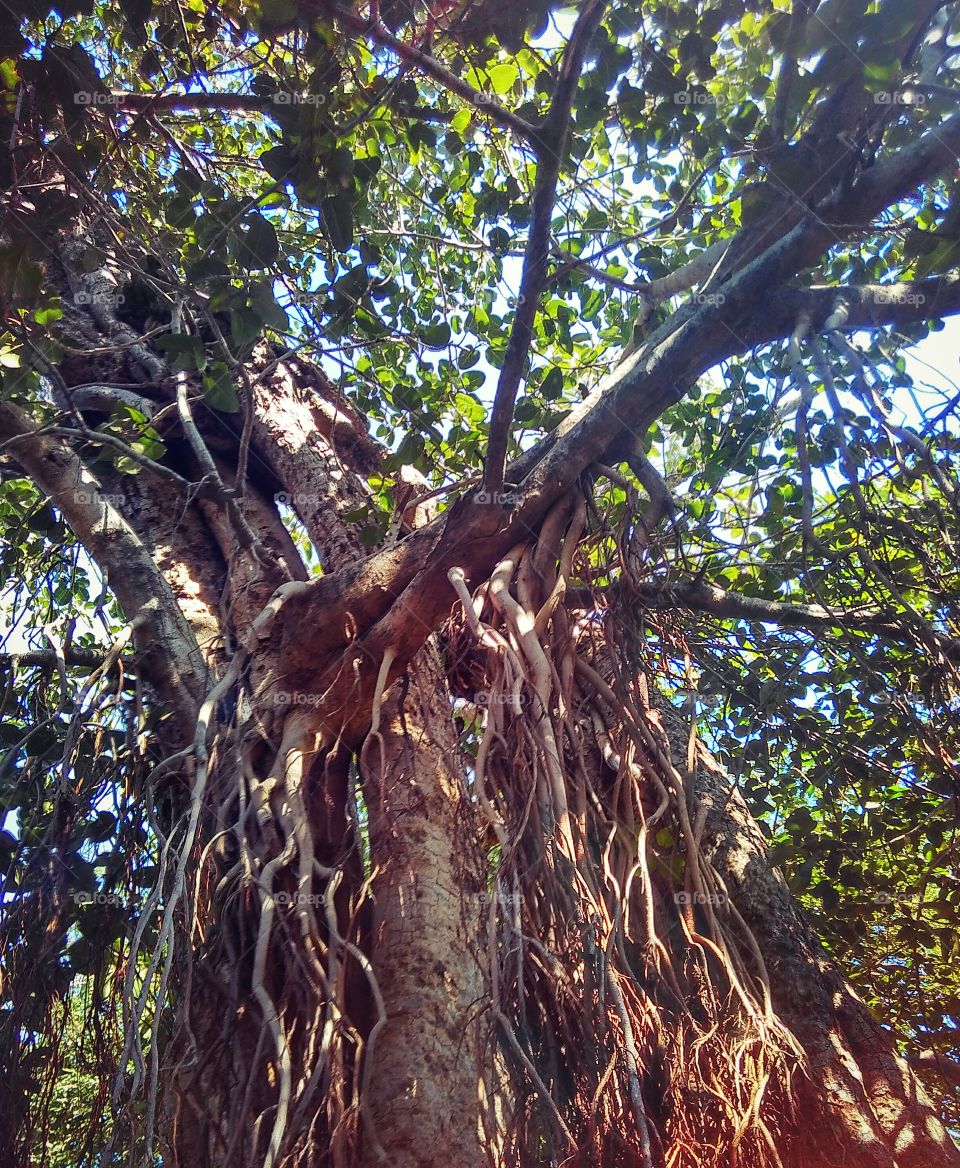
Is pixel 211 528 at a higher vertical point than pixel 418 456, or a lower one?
higher

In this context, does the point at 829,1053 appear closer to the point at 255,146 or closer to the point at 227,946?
the point at 227,946

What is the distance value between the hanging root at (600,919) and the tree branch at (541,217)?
41 centimetres

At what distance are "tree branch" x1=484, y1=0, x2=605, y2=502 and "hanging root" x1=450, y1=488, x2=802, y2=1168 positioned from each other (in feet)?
1.35

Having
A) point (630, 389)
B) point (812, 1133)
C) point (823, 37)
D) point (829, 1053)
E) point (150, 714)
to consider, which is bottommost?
point (812, 1133)

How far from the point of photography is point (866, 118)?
195cm

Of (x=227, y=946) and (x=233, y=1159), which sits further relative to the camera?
(x=227, y=946)

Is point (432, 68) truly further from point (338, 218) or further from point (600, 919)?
point (600, 919)

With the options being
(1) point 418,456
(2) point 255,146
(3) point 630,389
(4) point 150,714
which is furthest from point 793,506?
(2) point 255,146

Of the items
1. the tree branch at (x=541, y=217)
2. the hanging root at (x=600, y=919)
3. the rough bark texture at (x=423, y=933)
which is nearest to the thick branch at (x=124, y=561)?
the rough bark texture at (x=423, y=933)

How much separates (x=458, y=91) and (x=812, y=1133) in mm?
2119

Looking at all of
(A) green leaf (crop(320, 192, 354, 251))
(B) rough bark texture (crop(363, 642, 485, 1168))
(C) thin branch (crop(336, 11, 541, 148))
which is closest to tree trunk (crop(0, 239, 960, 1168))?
(B) rough bark texture (crop(363, 642, 485, 1168))

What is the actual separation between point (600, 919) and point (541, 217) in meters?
1.29

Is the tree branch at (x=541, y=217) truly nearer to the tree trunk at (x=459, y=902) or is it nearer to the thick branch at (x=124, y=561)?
the tree trunk at (x=459, y=902)

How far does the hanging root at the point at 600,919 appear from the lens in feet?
4.94
